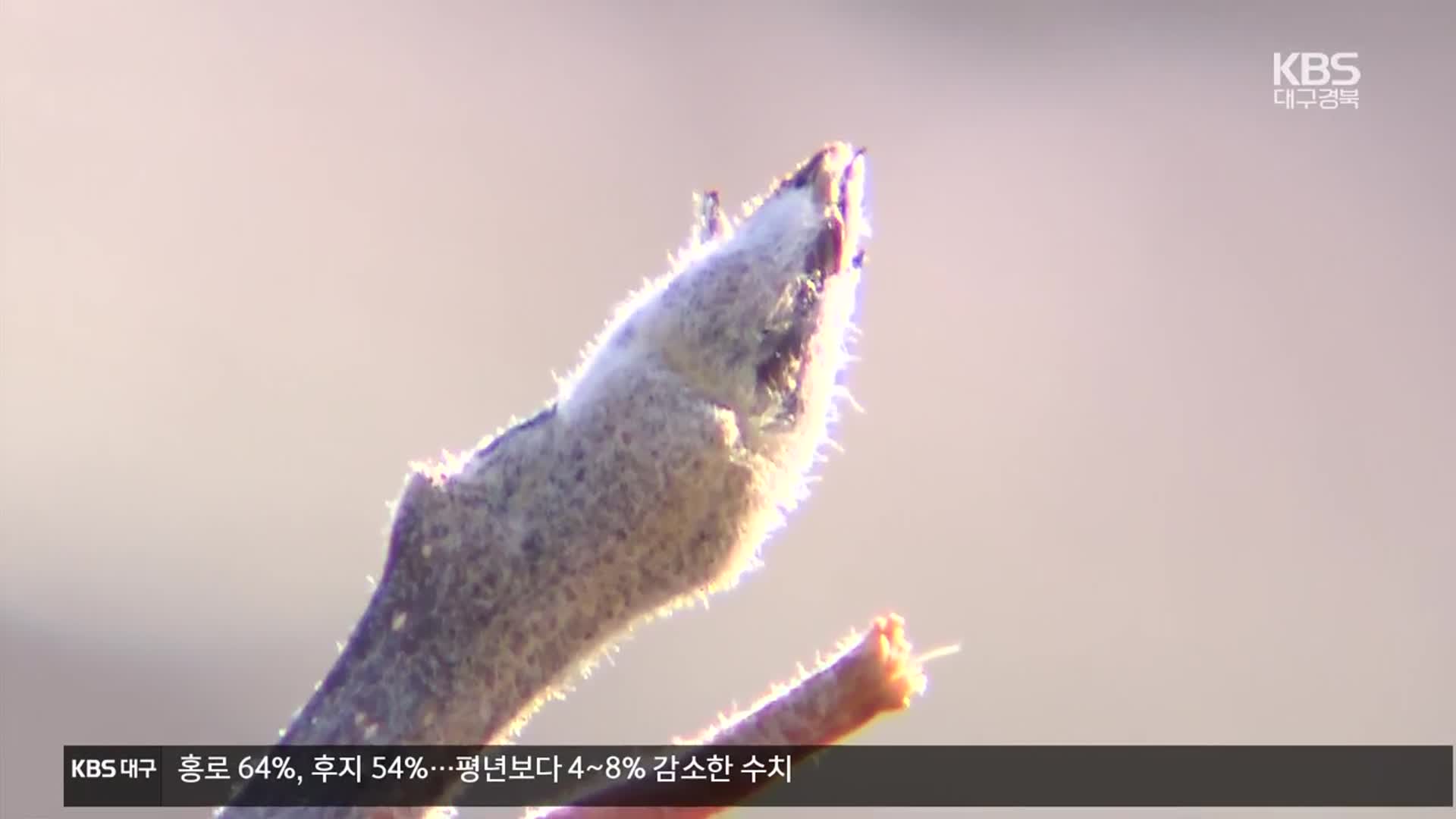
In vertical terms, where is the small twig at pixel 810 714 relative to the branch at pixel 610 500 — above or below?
below

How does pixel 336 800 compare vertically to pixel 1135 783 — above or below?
above

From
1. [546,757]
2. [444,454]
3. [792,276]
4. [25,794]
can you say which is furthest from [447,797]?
[25,794]

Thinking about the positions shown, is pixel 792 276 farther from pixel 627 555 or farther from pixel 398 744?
pixel 398 744

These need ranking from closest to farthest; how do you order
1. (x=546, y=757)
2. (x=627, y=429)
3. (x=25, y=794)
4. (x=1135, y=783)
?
(x=627, y=429), (x=546, y=757), (x=25, y=794), (x=1135, y=783)

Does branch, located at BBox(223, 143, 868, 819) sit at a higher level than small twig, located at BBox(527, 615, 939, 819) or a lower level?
higher

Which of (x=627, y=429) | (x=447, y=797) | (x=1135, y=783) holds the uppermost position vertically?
(x=627, y=429)

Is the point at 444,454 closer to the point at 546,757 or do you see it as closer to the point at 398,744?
the point at 398,744

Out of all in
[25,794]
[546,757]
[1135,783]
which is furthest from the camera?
[1135,783]

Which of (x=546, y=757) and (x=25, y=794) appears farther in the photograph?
(x=25, y=794)
